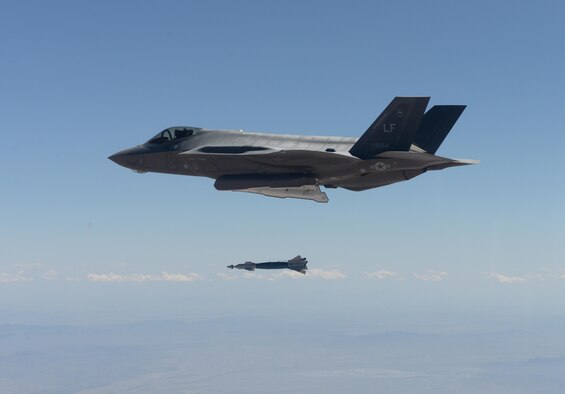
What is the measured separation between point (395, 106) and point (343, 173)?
5470 millimetres

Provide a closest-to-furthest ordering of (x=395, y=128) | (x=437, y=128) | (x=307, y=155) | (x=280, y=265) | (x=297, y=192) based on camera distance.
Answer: (x=395, y=128)
(x=307, y=155)
(x=297, y=192)
(x=437, y=128)
(x=280, y=265)

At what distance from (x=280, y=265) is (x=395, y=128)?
18.6 m

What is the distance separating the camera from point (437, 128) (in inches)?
1697

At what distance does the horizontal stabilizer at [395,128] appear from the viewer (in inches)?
1497

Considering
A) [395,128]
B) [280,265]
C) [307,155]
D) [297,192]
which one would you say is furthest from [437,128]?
[280,265]

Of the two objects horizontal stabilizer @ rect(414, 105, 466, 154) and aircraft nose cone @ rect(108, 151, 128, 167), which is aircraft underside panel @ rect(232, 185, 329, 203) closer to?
horizontal stabilizer @ rect(414, 105, 466, 154)

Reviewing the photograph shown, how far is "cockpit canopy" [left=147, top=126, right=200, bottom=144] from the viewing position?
149 ft

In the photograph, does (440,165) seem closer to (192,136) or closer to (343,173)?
(343,173)

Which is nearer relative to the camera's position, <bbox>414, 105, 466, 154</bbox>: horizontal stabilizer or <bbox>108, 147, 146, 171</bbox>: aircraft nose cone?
<bbox>414, 105, 466, 154</bbox>: horizontal stabilizer

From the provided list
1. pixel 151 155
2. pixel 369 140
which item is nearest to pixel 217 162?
pixel 151 155

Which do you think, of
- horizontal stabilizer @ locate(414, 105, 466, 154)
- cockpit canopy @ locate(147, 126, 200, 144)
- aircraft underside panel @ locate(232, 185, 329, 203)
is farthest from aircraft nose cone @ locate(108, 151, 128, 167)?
horizontal stabilizer @ locate(414, 105, 466, 154)

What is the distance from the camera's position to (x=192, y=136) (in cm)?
4503

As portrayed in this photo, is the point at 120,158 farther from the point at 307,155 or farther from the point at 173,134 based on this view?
the point at 307,155

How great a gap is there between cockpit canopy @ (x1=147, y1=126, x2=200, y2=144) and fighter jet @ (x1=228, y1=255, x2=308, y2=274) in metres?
12.3
